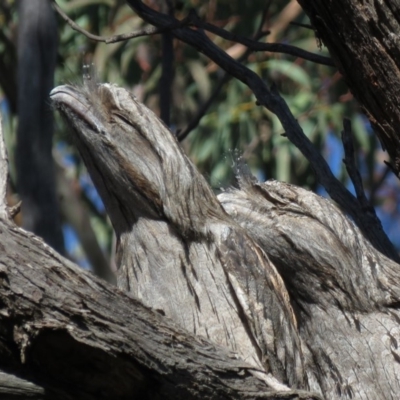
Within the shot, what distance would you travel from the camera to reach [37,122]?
3.87 metres

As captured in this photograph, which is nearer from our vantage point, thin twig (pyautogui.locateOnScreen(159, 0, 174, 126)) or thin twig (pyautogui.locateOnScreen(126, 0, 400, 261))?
thin twig (pyautogui.locateOnScreen(126, 0, 400, 261))

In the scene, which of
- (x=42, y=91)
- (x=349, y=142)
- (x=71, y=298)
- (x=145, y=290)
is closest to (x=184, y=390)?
(x=71, y=298)

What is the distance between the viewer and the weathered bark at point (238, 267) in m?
2.85

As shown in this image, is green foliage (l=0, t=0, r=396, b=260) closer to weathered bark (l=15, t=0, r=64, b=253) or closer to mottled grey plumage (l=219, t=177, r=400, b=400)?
weathered bark (l=15, t=0, r=64, b=253)

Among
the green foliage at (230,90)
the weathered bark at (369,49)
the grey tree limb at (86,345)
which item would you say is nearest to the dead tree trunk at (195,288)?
the grey tree limb at (86,345)

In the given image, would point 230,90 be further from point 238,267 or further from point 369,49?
point 369,49

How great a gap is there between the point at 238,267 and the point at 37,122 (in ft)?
4.34

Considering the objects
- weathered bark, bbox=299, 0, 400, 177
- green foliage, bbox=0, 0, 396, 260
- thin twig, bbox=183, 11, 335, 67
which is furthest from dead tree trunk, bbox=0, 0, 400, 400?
green foliage, bbox=0, 0, 396, 260

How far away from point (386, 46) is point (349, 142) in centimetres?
88

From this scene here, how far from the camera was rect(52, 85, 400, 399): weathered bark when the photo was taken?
2854mm

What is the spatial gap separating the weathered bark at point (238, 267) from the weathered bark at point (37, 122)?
83 cm

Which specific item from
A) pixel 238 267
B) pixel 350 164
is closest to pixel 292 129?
pixel 350 164

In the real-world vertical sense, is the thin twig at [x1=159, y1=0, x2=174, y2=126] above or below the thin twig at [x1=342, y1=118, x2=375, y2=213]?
above

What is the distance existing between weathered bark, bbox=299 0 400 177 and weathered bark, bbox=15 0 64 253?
140 cm
